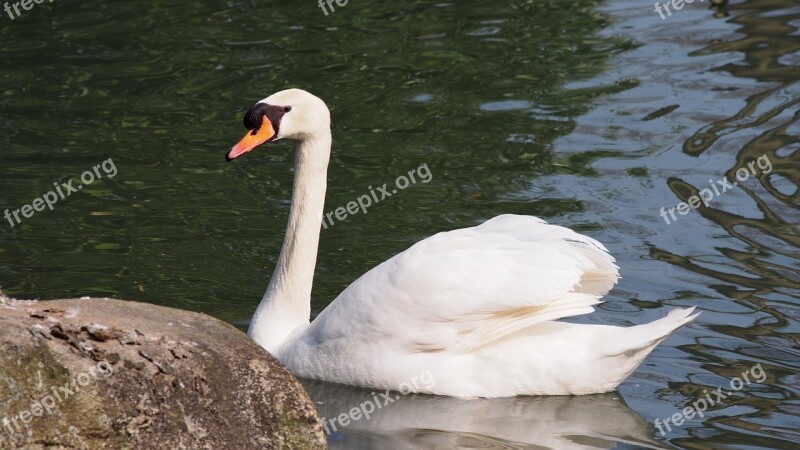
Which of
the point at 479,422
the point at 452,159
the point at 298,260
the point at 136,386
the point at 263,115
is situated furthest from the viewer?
the point at 452,159

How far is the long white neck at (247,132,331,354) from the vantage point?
7.16m

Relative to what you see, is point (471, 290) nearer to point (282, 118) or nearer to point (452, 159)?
point (282, 118)

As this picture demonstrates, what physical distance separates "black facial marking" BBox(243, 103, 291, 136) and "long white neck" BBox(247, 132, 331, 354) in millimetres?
267

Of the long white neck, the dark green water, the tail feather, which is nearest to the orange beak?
the long white neck

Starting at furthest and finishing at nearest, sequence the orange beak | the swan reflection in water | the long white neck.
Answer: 1. the long white neck
2. the orange beak
3. the swan reflection in water

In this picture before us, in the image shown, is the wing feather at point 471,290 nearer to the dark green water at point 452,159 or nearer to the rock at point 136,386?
the dark green water at point 452,159

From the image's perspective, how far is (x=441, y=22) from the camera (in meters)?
13.5

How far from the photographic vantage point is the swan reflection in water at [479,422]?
6.04 meters

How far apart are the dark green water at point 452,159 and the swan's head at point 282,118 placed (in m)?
1.23

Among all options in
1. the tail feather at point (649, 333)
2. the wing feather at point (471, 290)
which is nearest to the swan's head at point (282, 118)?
the wing feather at point (471, 290)

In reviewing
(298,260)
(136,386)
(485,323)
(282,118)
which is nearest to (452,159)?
(298,260)

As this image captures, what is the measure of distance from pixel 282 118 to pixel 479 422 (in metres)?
1.86

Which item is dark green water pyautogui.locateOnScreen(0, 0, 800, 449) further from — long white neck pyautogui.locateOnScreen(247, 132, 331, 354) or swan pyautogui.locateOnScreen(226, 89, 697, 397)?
long white neck pyautogui.locateOnScreen(247, 132, 331, 354)

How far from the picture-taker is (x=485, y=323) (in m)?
6.50
